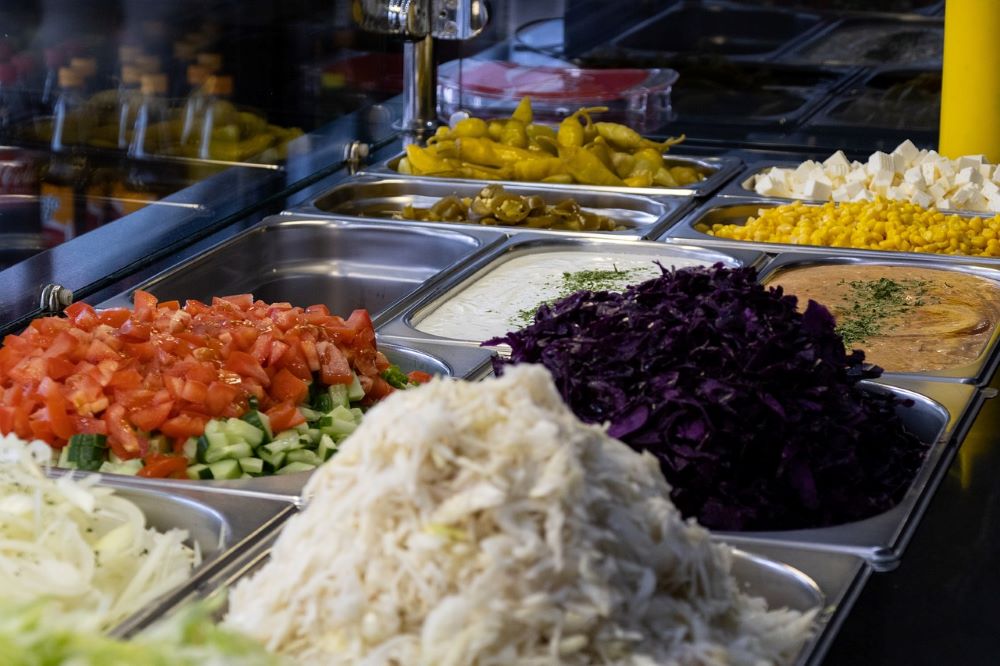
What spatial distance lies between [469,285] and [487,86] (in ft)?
5.65

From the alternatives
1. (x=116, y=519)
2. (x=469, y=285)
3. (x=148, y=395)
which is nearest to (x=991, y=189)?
(x=469, y=285)

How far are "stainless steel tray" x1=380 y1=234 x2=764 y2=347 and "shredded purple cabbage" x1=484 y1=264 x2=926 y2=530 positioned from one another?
2.33ft

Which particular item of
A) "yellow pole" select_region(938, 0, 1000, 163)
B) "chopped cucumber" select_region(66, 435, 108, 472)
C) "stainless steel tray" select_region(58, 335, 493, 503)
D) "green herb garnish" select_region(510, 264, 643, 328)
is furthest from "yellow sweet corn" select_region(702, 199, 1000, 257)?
"chopped cucumber" select_region(66, 435, 108, 472)

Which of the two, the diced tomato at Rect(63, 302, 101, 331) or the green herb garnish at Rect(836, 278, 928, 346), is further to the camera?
the green herb garnish at Rect(836, 278, 928, 346)

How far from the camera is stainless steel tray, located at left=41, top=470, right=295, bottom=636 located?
187 cm

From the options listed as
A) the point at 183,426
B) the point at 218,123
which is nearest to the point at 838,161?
the point at 218,123

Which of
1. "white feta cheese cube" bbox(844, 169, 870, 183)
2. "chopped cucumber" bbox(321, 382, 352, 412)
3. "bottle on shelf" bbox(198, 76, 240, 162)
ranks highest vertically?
"bottle on shelf" bbox(198, 76, 240, 162)

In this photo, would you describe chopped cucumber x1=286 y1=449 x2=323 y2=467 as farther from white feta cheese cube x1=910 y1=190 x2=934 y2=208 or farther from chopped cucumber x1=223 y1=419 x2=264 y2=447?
white feta cheese cube x1=910 y1=190 x2=934 y2=208

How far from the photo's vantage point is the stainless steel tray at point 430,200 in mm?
3658

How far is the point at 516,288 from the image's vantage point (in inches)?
123

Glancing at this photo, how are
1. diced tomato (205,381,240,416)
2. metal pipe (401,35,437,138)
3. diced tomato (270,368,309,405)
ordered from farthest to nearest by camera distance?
metal pipe (401,35,437,138)
diced tomato (270,368,309,405)
diced tomato (205,381,240,416)

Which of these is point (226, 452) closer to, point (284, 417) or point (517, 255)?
point (284, 417)

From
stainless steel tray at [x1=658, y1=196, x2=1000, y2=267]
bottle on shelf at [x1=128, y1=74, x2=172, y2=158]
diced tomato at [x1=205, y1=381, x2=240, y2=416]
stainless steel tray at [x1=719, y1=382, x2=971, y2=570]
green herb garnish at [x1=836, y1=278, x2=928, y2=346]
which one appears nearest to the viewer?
stainless steel tray at [x1=719, y1=382, x2=971, y2=570]

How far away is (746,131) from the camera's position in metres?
4.47
